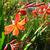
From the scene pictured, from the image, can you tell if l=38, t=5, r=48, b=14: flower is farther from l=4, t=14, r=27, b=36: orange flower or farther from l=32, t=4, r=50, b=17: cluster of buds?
l=4, t=14, r=27, b=36: orange flower

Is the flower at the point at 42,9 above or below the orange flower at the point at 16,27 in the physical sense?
above

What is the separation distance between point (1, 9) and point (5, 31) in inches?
4.6

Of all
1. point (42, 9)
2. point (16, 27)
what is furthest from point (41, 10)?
point (16, 27)

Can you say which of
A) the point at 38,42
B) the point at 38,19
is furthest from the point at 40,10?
the point at 38,42

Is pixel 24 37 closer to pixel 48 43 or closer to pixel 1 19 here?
pixel 1 19

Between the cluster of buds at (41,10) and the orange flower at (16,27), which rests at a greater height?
the cluster of buds at (41,10)

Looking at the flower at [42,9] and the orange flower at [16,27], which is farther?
the flower at [42,9]

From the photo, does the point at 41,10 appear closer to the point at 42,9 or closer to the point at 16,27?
the point at 42,9

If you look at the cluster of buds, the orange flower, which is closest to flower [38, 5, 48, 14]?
the cluster of buds

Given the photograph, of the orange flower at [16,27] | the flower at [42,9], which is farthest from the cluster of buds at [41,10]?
the orange flower at [16,27]

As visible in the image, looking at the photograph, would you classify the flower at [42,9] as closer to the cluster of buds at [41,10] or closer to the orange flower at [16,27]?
the cluster of buds at [41,10]

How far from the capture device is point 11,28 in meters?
0.85

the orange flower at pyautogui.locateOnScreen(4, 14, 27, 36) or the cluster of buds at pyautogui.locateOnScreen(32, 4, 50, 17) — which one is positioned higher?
the cluster of buds at pyautogui.locateOnScreen(32, 4, 50, 17)

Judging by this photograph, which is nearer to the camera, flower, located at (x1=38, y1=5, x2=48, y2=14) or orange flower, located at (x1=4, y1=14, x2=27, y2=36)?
orange flower, located at (x1=4, y1=14, x2=27, y2=36)
